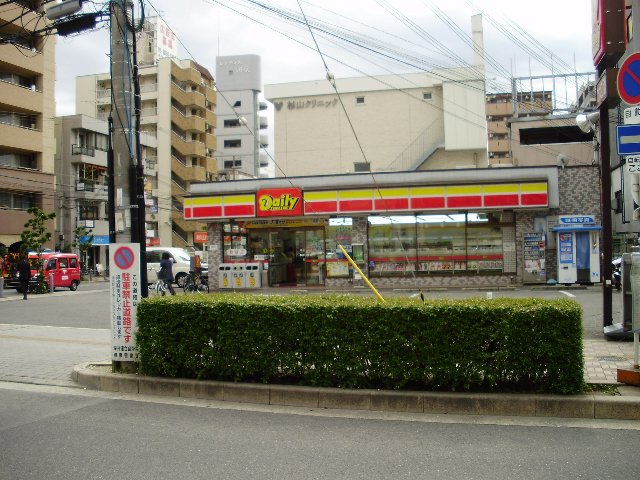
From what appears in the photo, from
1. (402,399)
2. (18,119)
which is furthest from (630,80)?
(18,119)

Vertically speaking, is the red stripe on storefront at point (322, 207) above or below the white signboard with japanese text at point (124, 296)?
above

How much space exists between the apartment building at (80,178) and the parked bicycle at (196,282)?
2424 cm

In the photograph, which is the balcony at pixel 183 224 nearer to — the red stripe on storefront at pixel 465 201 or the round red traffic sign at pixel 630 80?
the red stripe on storefront at pixel 465 201

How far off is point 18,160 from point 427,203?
3011cm

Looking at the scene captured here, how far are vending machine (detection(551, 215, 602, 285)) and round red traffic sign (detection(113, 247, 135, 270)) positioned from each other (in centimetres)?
1879

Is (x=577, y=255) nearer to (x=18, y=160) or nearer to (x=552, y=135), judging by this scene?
(x=552, y=135)

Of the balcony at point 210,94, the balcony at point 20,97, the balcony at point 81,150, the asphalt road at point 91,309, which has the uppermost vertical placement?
the balcony at point 210,94

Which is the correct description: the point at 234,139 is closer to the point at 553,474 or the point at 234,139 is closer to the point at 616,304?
the point at 616,304

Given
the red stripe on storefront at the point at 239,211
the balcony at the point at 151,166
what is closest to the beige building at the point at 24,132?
the balcony at the point at 151,166

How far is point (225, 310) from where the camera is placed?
6949 millimetres

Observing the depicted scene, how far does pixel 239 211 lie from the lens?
25.6m

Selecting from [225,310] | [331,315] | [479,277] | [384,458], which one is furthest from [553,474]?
[479,277]

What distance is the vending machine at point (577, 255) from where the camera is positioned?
2222 cm

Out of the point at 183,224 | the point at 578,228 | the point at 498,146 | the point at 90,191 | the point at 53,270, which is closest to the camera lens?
the point at 578,228
